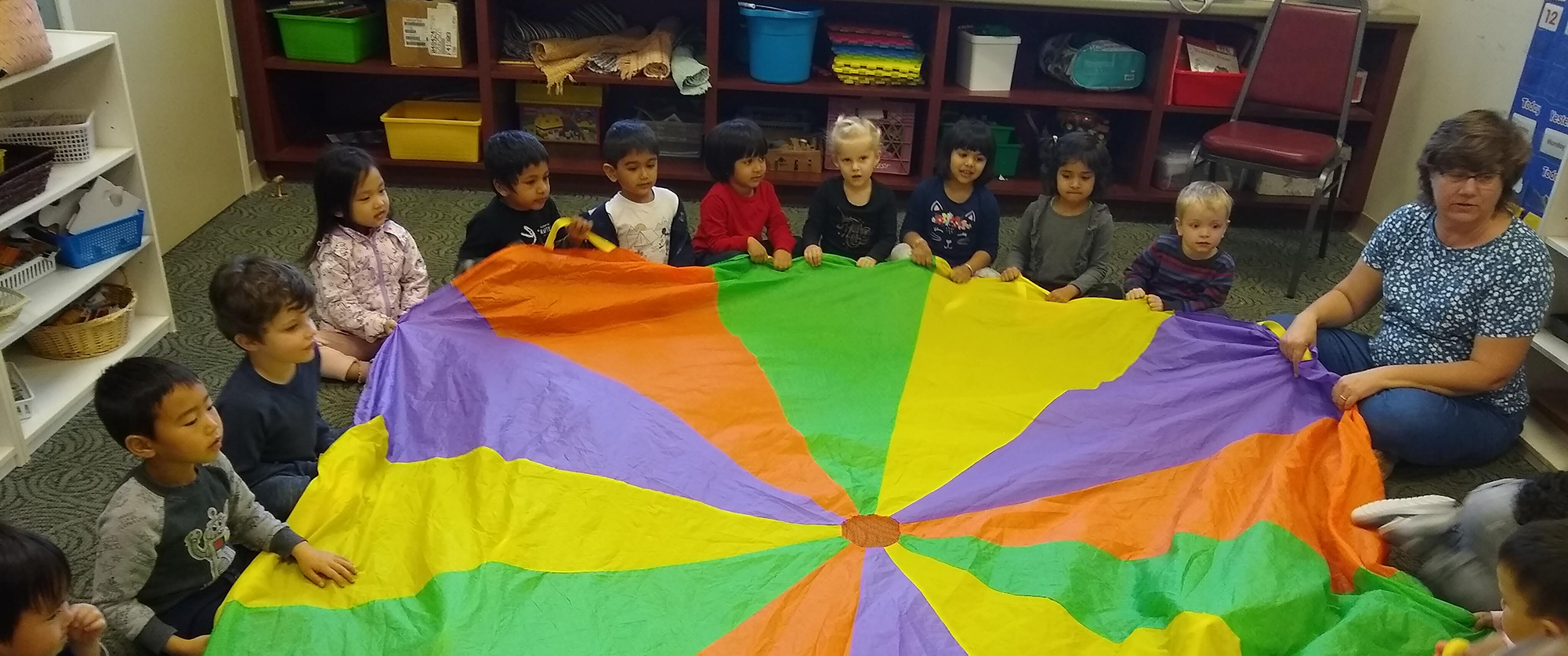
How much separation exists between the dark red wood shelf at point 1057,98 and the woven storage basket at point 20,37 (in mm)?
2925

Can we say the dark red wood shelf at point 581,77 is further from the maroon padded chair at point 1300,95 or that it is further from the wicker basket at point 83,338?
the maroon padded chair at point 1300,95

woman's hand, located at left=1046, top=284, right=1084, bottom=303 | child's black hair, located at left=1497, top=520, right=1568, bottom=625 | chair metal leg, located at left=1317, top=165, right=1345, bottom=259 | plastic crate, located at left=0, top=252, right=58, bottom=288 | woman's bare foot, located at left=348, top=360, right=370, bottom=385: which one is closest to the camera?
child's black hair, located at left=1497, top=520, right=1568, bottom=625

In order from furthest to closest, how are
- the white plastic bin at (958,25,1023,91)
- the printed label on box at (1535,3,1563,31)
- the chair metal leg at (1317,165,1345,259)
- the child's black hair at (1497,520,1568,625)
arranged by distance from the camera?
the white plastic bin at (958,25,1023,91), the chair metal leg at (1317,165,1345,259), the printed label on box at (1535,3,1563,31), the child's black hair at (1497,520,1568,625)

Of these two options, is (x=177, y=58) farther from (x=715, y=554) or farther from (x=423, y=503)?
(x=715, y=554)

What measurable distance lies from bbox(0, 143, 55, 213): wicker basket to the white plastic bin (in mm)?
3037

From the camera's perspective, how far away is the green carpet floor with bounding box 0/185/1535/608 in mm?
2525

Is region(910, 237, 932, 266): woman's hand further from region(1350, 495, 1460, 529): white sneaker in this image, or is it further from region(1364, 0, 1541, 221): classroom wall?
region(1364, 0, 1541, 221): classroom wall

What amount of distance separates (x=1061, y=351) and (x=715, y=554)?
1.20 m

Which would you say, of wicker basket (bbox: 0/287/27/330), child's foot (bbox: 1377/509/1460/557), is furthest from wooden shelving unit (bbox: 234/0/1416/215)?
child's foot (bbox: 1377/509/1460/557)

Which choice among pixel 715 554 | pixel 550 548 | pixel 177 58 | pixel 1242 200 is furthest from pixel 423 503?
pixel 1242 200

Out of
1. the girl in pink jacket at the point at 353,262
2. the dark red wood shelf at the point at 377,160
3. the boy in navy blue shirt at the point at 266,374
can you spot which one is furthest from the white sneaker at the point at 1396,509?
the dark red wood shelf at the point at 377,160

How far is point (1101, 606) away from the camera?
212 cm

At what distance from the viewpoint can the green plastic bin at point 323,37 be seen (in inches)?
166

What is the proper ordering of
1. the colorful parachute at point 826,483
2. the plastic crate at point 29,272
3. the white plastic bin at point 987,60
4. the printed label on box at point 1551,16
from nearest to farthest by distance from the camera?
the colorful parachute at point 826,483 < the plastic crate at point 29,272 < the printed label on box at point 1551,16 < the white plastic bin at point 987,60
